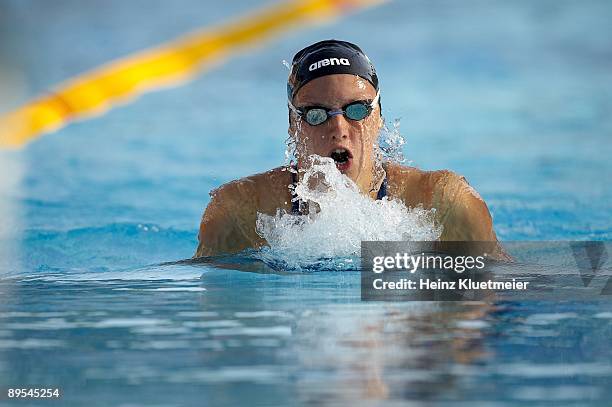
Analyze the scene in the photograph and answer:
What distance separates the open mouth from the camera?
12.1ft

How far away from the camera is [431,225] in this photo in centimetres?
370

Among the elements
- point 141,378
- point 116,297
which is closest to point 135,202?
point 116,297

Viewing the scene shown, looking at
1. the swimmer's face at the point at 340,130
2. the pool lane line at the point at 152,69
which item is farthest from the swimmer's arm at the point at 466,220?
the pool lane line at the point at 152,69

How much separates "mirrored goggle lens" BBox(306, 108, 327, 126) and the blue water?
535 millimetres

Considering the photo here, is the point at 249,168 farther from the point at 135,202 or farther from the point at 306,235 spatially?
the point at 306,235

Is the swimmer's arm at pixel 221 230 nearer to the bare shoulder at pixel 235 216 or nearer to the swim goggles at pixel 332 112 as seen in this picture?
the bare shoulder at pixel 235 216

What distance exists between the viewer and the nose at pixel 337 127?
3.67m

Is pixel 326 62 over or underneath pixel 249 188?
over

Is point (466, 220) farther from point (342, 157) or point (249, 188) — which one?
point (249, 188)

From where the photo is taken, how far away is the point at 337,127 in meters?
3.67

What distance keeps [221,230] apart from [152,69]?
234 inches

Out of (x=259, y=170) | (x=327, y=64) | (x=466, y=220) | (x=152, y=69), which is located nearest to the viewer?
(x=466, y=220)

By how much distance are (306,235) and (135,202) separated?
12.1 feet

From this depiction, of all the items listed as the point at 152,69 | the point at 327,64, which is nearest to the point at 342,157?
the point at 327,64
